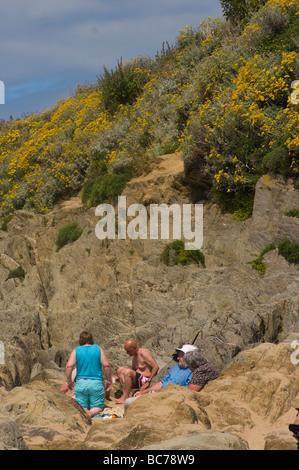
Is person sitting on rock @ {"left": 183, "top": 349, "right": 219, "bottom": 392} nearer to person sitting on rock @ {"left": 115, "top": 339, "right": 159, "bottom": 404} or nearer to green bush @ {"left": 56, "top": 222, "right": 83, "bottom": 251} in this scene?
person sitting on rock @ {"left": 115, "top": 339, "right": 159, "bottom": 404}

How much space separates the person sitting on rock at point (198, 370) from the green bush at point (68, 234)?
11.1 m

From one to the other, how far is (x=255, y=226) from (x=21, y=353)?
19.2ft

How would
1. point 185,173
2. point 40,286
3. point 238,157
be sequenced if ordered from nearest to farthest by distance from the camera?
point 238,157 < point 185,173 < point 40,286

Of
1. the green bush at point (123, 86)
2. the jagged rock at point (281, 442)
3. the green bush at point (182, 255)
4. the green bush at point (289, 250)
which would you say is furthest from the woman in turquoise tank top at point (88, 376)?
the green bush at point (123, 86)

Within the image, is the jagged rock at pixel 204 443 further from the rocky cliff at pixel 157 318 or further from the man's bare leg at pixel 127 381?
the man's bare leg at pixel 127 381

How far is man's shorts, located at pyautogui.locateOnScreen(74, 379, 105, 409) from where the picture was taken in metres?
8.48

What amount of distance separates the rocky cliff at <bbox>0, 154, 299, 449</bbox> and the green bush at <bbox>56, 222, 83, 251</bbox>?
0.91 ft

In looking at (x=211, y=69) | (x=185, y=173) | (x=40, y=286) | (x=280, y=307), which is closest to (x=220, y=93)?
(x=211, y=69)

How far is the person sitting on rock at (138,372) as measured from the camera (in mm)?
9242

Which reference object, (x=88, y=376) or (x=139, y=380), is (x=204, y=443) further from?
(x=139, y=380)

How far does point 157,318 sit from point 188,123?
6764 millimetres

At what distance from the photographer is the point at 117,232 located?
1766 cm
